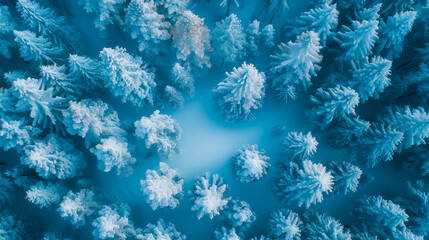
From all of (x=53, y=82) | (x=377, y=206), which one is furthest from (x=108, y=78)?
(x=377, y=206)

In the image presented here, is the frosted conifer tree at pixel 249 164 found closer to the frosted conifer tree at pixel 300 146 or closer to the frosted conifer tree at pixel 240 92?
the frosted conifer tree at pixel 300 146

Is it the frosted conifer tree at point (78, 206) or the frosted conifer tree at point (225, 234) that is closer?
the frosted conifer tree at point (78, 206)

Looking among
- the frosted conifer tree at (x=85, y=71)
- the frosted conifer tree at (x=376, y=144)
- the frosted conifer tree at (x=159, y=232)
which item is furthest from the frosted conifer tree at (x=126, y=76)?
the frosted conifer tree at (x=376, y=144)

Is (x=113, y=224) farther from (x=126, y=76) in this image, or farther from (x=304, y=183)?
(x=304, y=183)

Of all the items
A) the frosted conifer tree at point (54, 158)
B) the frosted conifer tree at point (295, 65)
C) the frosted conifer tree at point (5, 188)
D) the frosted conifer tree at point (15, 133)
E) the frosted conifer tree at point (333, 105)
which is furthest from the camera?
the frosted conifer tree at point (5, 188)

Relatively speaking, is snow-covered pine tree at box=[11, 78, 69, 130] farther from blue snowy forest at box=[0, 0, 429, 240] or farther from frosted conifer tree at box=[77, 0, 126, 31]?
frosted conifer tree at box=[77, 0, 126, 31]

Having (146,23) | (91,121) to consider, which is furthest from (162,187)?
(146,23)
